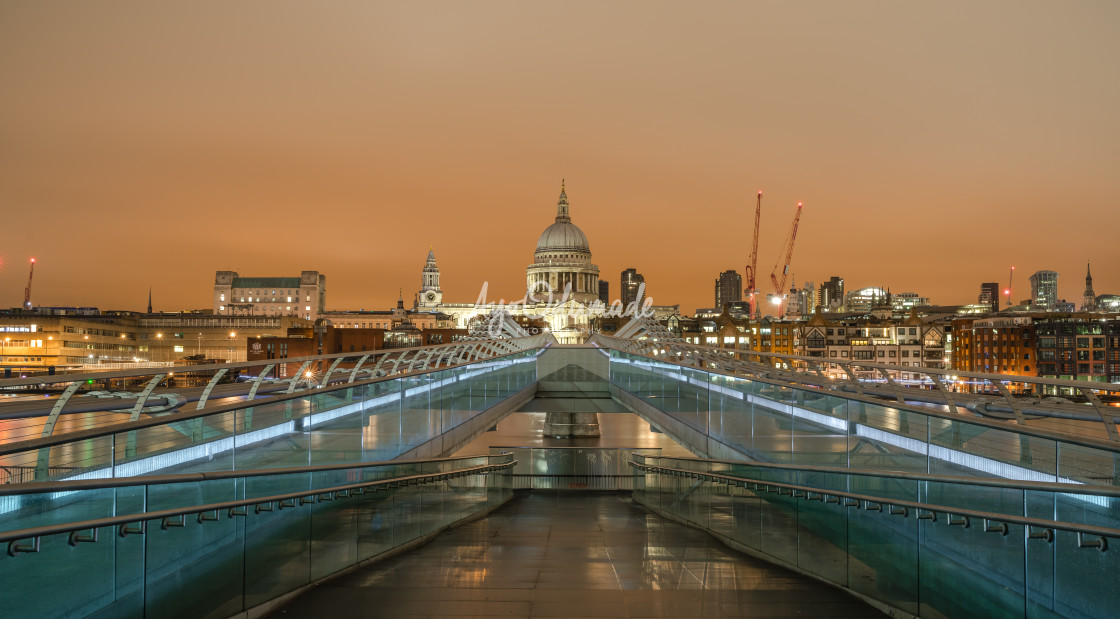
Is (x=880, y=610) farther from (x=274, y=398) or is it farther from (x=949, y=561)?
(x=274, y=398)

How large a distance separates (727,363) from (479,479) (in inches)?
203

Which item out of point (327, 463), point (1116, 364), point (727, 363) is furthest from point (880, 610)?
point (1116, 364)

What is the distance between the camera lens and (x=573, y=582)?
7.91 metres

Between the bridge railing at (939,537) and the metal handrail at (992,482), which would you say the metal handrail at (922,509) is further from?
the metal handrail at (992,482)

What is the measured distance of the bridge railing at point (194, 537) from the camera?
4.64 metres

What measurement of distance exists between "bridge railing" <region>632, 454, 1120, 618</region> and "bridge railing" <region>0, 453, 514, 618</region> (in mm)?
4205

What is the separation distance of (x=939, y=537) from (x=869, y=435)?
2.43m

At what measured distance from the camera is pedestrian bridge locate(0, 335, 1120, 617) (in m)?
5.04

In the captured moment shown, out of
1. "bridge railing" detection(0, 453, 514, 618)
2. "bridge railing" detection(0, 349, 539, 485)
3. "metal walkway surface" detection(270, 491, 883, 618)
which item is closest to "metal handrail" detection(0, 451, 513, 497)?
"bridge railing" detection(0, 453, 514, 618)

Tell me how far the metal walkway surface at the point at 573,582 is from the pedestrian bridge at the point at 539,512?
0.15 ft

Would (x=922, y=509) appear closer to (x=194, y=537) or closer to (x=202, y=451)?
(x=194, y=537)

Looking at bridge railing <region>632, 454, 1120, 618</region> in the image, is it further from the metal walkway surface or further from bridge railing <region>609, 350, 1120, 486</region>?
bridge railing <region>609, 350, 1120, 486</region>

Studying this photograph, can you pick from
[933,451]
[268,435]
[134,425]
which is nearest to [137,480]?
[134,425]

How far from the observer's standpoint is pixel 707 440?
47.8ft
